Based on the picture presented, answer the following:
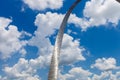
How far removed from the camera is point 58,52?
120ft

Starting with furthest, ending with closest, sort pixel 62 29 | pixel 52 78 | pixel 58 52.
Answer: pixel 62 29, pixel 58 52, pixel 52 78

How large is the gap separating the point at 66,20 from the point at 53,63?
10147 millimetres

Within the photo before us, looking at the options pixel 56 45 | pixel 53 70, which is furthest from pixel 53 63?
pixel 56 45

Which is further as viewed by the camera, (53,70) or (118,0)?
(53,70)

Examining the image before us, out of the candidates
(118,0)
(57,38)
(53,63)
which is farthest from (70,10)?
(118,0)

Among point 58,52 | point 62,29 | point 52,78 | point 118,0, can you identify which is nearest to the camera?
point 118,0

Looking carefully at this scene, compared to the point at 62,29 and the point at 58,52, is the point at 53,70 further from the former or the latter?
the point at 62,29

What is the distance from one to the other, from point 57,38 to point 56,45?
71.8 inches

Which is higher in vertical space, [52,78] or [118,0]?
[118,0]

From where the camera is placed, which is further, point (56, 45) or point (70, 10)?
point (70, 10)

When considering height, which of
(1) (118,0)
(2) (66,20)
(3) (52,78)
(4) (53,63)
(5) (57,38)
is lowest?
(3) (52,78)

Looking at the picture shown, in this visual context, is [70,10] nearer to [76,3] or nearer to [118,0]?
[76,3]

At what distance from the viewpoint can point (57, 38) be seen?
3847 centimetres

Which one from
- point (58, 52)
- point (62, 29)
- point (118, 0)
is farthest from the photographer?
point (62, 29)
